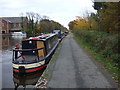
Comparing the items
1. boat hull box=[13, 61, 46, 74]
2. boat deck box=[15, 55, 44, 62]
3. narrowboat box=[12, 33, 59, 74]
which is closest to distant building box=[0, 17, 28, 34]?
narrowboat box=[12, 33, 59, 74]

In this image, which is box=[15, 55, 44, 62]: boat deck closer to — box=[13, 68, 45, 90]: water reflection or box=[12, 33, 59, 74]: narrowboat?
box=[12, 33, 59, 74]: narrowboat

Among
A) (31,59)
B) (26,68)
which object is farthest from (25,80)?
(31,59)

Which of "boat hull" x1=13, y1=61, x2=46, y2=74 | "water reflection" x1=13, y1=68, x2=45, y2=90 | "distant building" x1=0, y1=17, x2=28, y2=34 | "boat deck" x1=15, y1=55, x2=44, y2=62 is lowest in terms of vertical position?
"water reflection" x1=13, y1=68, x2=45, y2=90

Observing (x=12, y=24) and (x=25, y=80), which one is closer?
(x=25, y=80)

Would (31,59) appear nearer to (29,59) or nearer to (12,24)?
(29,59)

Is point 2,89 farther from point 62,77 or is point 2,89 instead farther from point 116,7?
point 116,7

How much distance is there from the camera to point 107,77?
24.5 ft

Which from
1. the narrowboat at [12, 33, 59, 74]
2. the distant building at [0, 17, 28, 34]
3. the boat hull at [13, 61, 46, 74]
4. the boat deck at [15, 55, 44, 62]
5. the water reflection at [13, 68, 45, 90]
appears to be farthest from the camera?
the distant building at [0, 17, 28, 34]

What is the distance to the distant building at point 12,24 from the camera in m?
82.6

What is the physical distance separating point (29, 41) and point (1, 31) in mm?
71930

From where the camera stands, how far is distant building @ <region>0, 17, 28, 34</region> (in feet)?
271

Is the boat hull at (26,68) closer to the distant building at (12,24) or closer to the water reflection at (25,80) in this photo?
the water reflection at (25,80)

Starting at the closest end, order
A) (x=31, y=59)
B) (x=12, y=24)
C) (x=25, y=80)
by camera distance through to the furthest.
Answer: (x=25, y=80) → (x=31, y=59) → (x=12, y=24)

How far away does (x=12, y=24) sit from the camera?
94.6m
